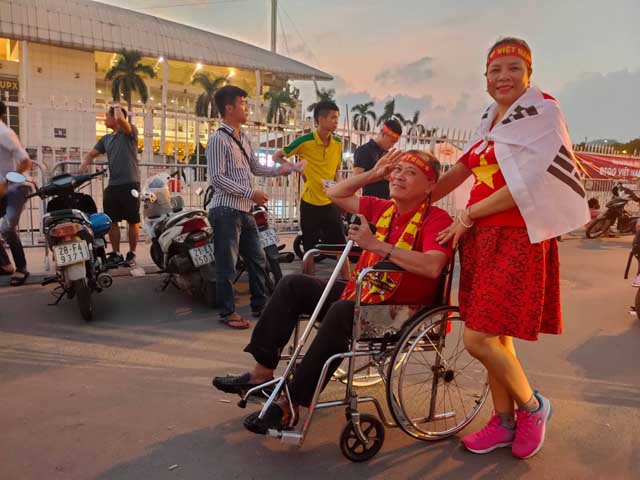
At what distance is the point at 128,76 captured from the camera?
1145 inches

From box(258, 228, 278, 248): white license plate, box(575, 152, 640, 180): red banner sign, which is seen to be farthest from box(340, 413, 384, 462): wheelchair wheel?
box(575, 152, 640, 180): red banner sign

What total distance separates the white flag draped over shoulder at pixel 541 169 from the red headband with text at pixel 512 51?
19 centimetres

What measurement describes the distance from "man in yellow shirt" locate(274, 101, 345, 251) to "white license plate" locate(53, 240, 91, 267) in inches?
75.9

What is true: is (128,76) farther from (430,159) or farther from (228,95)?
(430,159)

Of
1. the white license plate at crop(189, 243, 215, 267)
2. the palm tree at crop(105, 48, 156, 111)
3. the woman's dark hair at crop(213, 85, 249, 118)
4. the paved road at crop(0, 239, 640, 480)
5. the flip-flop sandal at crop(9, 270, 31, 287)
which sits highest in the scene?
the palm tree at crop(105, 48, 156, 111)

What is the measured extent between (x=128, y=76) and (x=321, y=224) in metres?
28.2

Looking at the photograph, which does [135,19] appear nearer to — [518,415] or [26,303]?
[26,303]

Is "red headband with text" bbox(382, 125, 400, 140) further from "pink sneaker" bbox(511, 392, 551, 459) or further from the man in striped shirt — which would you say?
"pink sneaker" bbox(511, 392, 551, 459)

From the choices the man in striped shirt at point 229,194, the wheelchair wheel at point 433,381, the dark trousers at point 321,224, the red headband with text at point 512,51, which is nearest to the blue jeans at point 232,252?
the man in striped shirt at point 229,194

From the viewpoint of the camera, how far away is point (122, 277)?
5184 millimetres

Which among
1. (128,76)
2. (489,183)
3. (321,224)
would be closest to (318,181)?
(321,224)

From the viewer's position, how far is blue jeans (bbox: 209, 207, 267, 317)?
4000 millimetres

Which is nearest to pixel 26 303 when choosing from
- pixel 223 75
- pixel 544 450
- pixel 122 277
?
pixel 122 277

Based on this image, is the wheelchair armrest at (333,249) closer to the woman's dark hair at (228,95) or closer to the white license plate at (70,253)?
the woman's dark hair at (228,95)
